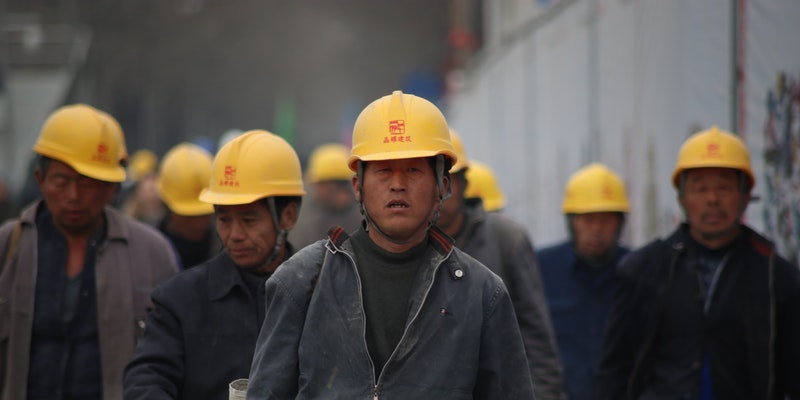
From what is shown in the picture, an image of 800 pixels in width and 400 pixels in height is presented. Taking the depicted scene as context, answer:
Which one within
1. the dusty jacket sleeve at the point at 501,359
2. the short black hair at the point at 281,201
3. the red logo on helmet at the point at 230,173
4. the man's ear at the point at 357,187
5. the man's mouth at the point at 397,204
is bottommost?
the dusty jacket sleeve at the point at 501,359

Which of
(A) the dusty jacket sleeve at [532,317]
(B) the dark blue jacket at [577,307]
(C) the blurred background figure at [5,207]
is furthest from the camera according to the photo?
(C) the blurred background figure at [5,207]

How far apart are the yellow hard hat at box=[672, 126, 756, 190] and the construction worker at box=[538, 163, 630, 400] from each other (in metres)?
1.85

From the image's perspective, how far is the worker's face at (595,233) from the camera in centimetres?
827

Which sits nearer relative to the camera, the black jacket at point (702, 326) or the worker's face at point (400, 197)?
the worker's face at point (400, 197)

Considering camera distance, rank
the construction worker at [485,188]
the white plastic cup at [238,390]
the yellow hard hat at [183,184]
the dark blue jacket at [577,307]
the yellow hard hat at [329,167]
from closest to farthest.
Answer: the white plastic cup at [238,390]
the dark blue jacket at [577,307]
the yellow hard hat at [183,184]
the construction worker at [485,188]
the yellow hard hat at [329,167]

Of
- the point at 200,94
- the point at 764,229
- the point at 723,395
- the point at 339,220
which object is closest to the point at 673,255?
the point at 723,395

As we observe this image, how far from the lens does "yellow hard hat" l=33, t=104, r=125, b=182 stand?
20.2 ft

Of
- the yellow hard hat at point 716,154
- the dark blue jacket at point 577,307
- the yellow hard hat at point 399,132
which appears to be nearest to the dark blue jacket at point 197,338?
the yellow hard hat at point 399,132

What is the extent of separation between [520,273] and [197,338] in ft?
7.25

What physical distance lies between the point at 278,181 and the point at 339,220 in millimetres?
6772

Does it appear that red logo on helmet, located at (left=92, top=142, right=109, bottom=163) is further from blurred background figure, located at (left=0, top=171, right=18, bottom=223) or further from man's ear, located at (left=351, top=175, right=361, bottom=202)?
blurred background figure, located at (left=0, top=171, right=18, bottom=223)

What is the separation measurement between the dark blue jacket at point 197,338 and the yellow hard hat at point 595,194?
13.2 ft

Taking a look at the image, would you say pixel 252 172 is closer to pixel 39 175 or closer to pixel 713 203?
pixel 39 175

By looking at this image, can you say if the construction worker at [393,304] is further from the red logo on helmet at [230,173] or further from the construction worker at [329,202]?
the construction worker at [329,202]
